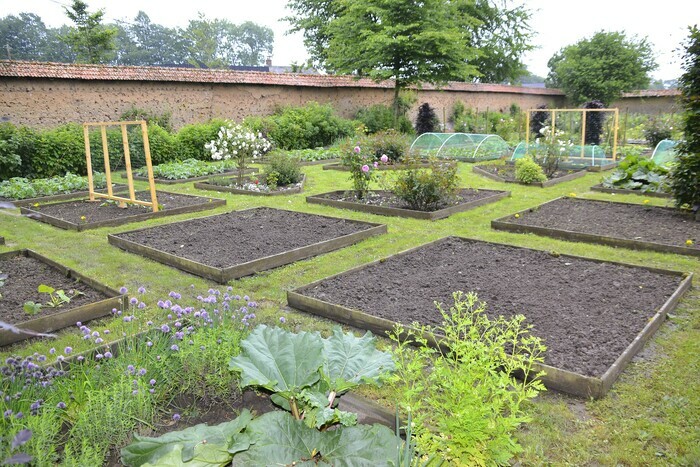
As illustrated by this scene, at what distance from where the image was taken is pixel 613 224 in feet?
23.2

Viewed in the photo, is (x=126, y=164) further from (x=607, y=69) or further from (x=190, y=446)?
(x=607, y=69)

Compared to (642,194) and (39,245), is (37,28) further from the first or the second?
(642,194)

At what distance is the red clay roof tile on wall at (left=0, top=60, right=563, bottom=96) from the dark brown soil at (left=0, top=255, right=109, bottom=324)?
38.2ft

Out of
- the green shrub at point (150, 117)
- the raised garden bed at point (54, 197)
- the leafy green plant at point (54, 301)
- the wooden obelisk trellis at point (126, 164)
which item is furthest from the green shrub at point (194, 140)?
the leafy green plant at point (54, 301)

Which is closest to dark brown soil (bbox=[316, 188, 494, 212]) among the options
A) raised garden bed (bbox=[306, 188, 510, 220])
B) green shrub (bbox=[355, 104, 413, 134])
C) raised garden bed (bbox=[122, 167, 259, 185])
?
raised garden bed (bbox=[306, 188, 510, 220])

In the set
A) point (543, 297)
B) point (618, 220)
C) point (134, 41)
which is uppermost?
point (134, 41)

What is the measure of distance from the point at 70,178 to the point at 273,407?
32.8 ft

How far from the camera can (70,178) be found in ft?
35.2

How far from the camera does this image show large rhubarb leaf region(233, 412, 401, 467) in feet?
6.57

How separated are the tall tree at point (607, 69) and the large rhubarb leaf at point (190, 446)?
38331 mm

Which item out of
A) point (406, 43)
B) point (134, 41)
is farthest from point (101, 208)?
point (134, 41)

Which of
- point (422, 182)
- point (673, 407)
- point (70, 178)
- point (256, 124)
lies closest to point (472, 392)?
point (673, 407)

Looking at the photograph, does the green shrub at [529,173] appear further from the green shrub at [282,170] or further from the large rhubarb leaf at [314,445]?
the large rhubarb leaf at [314,445]

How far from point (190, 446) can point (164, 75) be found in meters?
17.9
